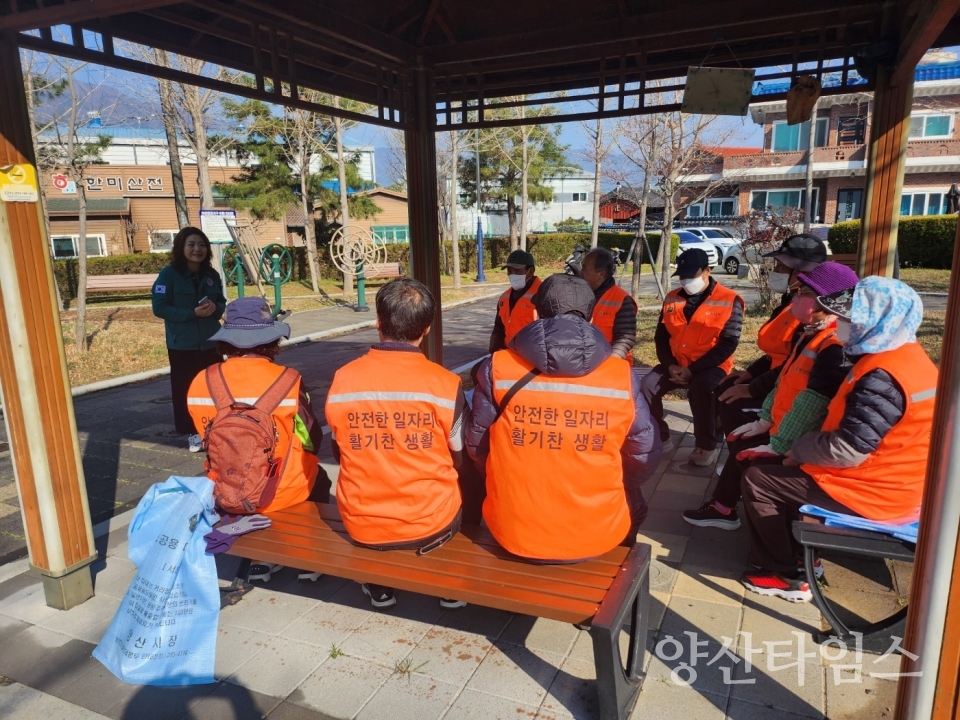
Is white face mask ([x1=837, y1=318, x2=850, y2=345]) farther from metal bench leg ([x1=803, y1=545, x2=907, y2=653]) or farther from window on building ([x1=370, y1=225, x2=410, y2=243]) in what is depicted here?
window on building ([x1=370, y1=225, x2=410, y2=243])

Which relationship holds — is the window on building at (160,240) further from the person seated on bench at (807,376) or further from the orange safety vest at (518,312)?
the person seated on bench at (807,376)

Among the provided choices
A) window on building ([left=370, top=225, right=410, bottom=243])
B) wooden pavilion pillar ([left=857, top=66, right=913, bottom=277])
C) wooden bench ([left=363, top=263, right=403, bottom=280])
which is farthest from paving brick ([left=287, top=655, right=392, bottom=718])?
window on building ([left=370, top=225, right=410, bottom=243])

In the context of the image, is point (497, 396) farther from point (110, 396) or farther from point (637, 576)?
point (110, 396)

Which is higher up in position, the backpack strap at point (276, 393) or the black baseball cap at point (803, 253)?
the black baseball cap at point (803, 253)

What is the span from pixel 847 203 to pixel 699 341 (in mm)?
28682

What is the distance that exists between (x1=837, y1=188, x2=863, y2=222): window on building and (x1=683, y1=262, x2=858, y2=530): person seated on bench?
29.4m

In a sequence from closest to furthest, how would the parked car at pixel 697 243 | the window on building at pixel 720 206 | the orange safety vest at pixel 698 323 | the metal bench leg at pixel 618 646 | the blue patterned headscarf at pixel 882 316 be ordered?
the metal bench leg at pixel 618 646
the blue patterned headscarf at pixel 882 316
the orange safety vest at pixel 698 323
the parked car at pixel 697 243
the window on building at pixel 720 206

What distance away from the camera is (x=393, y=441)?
2.53 meters

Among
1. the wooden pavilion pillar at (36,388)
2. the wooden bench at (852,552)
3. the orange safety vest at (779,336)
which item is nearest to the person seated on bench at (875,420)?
the wooden bench at (852,552)

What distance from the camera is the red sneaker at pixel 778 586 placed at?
3.03 meters

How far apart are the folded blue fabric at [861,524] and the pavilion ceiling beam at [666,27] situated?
3.00 meters

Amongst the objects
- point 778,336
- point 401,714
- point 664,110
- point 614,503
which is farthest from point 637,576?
point 664,110

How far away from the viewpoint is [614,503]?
2455mm

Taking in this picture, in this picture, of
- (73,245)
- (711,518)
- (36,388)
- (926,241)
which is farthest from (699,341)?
(73,245)
